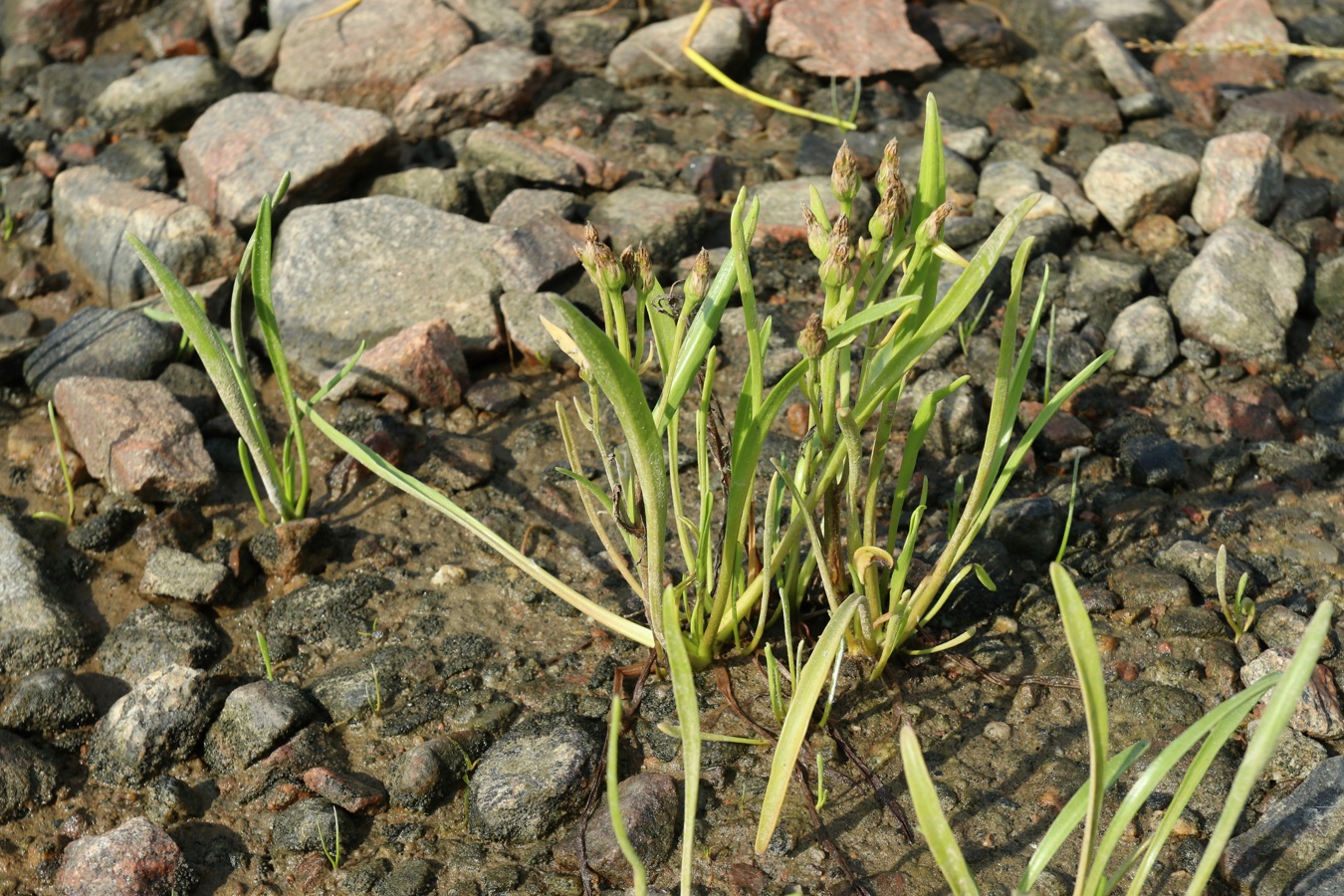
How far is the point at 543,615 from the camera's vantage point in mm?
2486

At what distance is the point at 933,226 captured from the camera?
173 cm

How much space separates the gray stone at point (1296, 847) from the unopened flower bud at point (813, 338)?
1077 mm

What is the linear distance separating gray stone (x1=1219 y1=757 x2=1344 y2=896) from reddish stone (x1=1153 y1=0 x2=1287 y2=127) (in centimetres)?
298

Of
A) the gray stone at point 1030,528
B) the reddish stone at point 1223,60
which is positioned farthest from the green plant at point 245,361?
the reddish stone at point 1223,60

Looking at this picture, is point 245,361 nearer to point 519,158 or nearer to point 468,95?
point 519,158

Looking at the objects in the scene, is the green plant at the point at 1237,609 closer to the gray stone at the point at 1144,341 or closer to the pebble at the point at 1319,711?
the pebble at the point at 1319,711

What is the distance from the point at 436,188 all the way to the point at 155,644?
68.4 inches

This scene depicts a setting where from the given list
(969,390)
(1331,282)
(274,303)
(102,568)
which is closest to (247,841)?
(102,568)

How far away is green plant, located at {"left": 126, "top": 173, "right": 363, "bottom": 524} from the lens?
237 centimetres

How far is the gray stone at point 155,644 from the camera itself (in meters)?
2.41

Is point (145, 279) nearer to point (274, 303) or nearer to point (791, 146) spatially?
point (274, 303)

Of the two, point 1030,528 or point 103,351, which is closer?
point 1030,528

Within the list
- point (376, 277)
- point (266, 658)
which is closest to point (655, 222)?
point (376, 277)

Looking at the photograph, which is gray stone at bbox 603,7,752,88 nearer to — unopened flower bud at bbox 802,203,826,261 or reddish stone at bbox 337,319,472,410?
reddish stone at bbox 337,319,472,410
